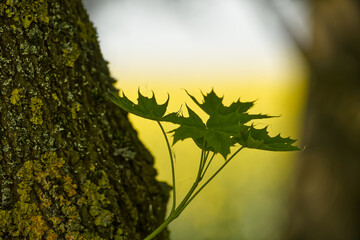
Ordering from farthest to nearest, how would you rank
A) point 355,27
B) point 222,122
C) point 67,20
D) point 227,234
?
point 227,234, point 355,27, point 67,20, point 222,122

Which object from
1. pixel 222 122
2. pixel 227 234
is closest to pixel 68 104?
pixel 222 122

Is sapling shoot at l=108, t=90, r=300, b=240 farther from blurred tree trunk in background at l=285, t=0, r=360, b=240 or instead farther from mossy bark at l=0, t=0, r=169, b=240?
blurred tree trunk in background at l=285, t=0, r=360, b=240

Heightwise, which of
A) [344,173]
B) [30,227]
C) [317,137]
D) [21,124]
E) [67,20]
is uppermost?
[317,137]

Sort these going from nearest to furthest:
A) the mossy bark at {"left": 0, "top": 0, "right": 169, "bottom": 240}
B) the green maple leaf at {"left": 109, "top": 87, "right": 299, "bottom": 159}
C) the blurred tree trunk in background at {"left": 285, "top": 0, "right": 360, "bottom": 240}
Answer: the green maple leaf at {"left": 109, "top": 87, "right": 299, "bottom": 159} → the mossy bark at {"left": 0, "top": 0, "right": 169, "bottom": 240} → the blurred tree trunk in background at {"left": 285, "top": 0, "right": 360, "bottom": 240}

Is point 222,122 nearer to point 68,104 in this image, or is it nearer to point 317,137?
point 68,104

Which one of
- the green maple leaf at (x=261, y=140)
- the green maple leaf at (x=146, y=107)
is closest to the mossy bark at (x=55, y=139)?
the green maple leaf at (x=146, y=107)

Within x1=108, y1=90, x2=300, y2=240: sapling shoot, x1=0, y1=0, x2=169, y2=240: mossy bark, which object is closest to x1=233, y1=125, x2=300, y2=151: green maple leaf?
x1=108, y1=90, x2=300, y2=240: sapling shoot
